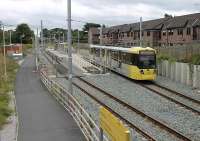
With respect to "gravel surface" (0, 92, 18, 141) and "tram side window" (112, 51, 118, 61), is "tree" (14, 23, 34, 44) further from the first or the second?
"gravel surface" (0, 92, 18, 141)

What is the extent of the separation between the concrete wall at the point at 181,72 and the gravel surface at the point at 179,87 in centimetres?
55

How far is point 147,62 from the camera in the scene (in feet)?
130

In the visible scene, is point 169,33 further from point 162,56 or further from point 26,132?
point 26,132

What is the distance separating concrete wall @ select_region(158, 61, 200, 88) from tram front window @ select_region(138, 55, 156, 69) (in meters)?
2.28

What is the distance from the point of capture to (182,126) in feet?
68.0

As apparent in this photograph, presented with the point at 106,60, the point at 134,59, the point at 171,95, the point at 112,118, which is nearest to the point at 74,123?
the point at 112,118

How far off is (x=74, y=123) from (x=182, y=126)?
4.59m

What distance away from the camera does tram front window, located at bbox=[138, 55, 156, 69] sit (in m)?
39.4

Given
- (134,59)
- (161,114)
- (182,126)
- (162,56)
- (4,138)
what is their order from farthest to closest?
1. (162,56)
2. (134,59)
3. (161,114)
4. (182,126)
5. (4,138)

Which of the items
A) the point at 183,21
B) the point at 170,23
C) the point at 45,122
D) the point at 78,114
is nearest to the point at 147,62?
the point at 45,122

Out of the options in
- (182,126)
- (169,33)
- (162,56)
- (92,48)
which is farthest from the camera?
(169,33)

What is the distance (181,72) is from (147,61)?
289cm

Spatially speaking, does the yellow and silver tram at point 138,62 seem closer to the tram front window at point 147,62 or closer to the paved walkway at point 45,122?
the tram front window at point 147,62

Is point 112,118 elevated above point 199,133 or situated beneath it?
elevated above
